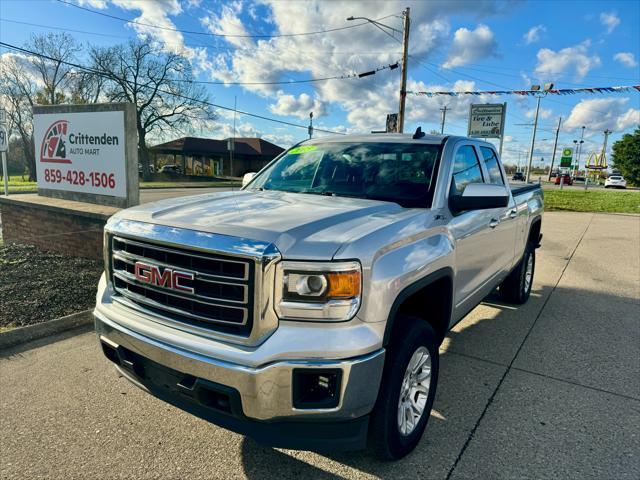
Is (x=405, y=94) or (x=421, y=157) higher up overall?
(x=405, y=94)

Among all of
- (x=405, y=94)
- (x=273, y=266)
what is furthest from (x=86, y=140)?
(x=405, y=94)

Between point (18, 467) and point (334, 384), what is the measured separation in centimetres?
195

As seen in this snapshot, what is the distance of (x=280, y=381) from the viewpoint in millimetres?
1979

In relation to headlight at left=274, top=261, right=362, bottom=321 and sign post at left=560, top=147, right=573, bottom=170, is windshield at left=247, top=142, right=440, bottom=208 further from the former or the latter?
sign post at left=560, top=147, right=573, bottom=170

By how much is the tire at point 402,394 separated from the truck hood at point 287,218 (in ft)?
2.10

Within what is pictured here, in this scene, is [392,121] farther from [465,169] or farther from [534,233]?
[465,169]

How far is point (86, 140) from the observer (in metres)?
7.36

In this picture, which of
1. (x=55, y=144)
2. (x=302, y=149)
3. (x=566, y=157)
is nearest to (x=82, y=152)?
(x=55, y=144)

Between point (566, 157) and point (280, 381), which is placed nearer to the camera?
point (280, 381)

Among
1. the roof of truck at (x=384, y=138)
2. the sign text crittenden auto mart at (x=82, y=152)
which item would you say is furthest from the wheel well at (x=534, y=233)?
the sign text crittenden auto mart at (x=82, y=152)

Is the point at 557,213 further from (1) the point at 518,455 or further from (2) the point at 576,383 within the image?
(1) the point at 518,455

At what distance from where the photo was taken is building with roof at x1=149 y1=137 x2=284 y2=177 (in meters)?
49.8

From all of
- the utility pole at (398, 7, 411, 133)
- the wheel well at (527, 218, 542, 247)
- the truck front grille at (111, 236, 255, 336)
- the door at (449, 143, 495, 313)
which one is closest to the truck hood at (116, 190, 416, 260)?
the truck front grille at (111, 236, 255, 336)

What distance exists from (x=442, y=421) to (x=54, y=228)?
272 inches
